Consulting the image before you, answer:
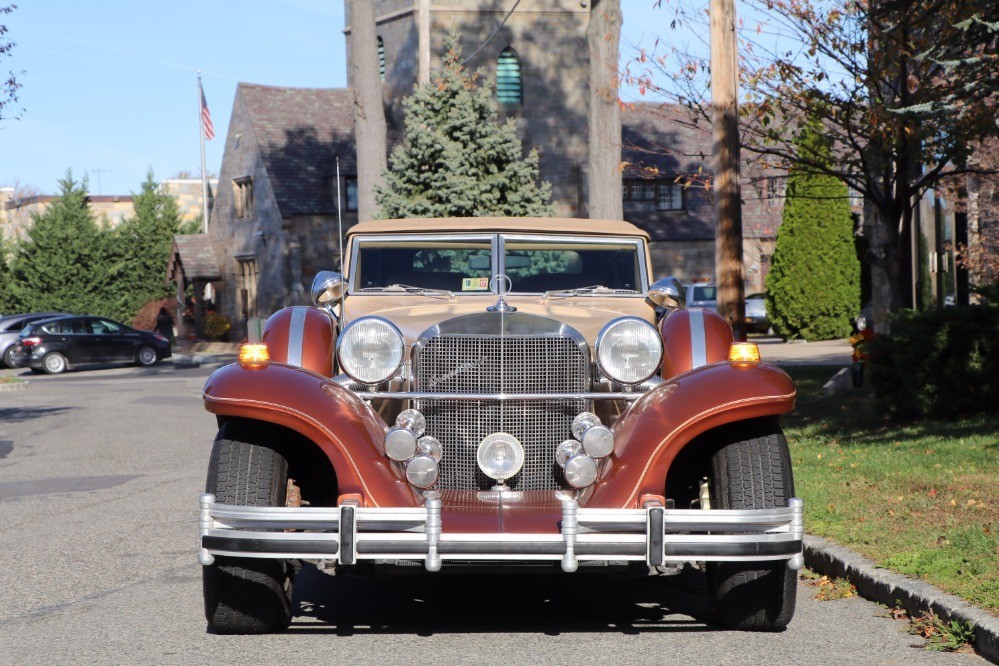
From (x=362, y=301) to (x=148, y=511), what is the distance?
3.97m

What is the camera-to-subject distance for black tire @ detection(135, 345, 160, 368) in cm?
3847

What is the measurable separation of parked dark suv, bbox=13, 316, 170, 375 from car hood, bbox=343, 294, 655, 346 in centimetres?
3108

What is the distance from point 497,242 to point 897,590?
300cm

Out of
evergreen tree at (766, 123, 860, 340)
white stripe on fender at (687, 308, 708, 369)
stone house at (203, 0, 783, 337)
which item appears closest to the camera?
white stripe on fender at (687, 308, 708, 369)

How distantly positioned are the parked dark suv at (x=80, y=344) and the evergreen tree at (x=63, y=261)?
14717 millimetres

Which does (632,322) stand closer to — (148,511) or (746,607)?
(746,607)

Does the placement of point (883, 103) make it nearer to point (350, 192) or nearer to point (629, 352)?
point (629, 352)

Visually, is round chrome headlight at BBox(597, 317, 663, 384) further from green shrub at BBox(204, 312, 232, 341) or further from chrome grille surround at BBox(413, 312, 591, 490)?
green shrub at BBox(204, 312, 232, 341)

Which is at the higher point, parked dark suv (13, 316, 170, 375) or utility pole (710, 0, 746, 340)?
utility pole (710, 0, 746, 340)

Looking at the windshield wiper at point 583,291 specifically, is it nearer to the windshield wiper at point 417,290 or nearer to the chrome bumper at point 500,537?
the windshield wiper at point 417,290

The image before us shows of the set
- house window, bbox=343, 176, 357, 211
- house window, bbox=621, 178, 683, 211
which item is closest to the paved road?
house window, bbox=343, 176, 357, 211

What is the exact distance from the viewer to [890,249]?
16234mm

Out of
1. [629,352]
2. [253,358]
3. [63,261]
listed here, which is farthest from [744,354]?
[63,261]

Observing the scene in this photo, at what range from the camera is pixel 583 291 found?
771cm
